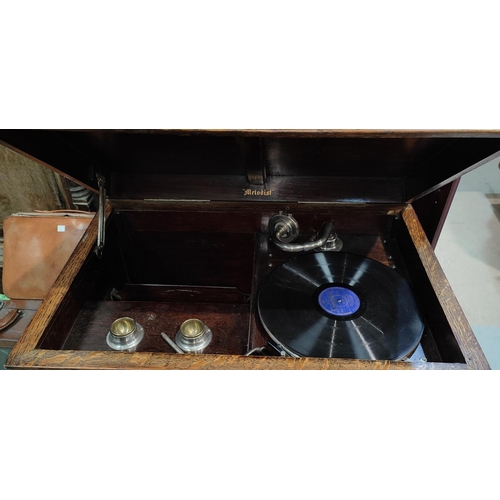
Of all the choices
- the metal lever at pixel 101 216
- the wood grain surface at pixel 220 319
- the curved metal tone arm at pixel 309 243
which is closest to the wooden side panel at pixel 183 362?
the wood grain surface at pixel 220 319

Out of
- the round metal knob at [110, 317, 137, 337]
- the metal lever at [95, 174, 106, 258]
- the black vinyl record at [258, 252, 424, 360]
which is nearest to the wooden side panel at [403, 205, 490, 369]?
the black vinyl record at [258, 252, 424, 360]

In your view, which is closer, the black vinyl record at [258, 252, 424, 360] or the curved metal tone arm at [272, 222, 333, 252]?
the black vinyl record at [258, 252, 424, 360]

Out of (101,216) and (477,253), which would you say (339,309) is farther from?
(477,253)

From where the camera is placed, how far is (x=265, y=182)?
1686mm

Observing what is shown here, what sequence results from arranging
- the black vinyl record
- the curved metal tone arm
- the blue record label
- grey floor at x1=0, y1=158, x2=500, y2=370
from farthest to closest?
grey floor at x1=0, y1=158, x2=500, y2=370
the curved metal tone arm
the blue record label
the black vinyl record

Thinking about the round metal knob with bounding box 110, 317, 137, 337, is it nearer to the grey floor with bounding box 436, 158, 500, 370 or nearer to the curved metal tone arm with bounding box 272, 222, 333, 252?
the curved metal tone arm with bounding box 272, 222, 333, 252

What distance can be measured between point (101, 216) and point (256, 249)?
65 centimetres

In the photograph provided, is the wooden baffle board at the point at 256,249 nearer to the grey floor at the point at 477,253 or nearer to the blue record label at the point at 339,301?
the blue record label at the point at 339,301

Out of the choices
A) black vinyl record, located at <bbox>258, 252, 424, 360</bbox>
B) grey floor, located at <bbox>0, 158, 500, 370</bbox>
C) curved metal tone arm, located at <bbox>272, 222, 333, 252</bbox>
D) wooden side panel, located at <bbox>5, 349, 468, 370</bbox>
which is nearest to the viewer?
wooden side panel, located at <bbox>5, 349, 468, 370</bbox>

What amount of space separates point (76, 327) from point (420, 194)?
138 centimetres

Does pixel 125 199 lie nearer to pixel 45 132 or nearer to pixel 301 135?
pixel 45 132

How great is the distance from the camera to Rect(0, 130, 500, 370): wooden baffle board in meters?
1.19

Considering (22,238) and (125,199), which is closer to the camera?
(125,199)

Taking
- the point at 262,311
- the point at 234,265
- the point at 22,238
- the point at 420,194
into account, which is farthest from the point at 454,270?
the point at 22,238
